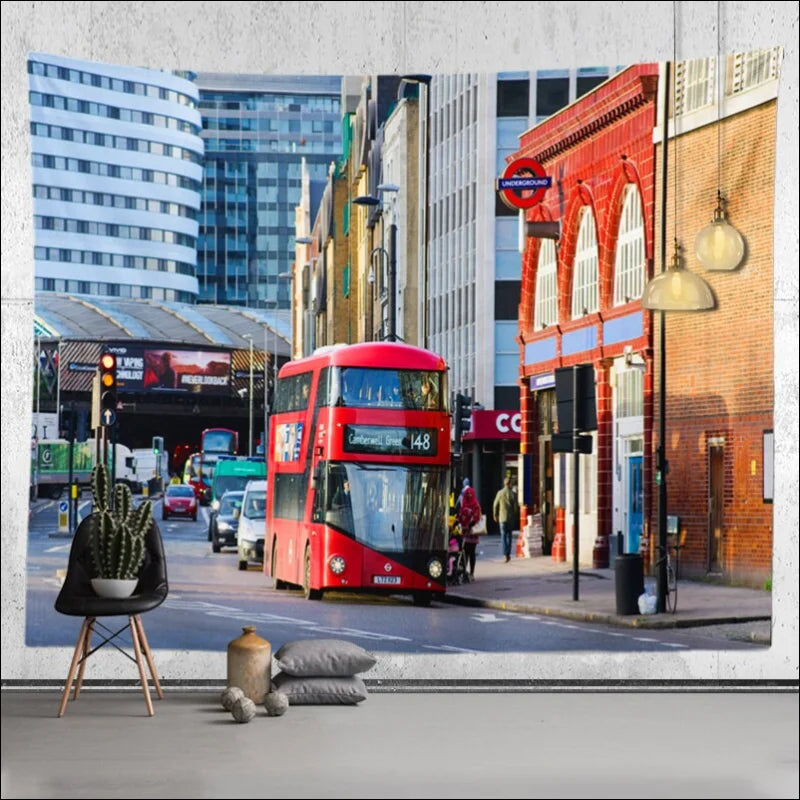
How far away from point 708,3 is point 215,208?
3.47 m

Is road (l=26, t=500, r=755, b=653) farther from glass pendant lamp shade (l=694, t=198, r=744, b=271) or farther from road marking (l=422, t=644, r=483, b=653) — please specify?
glass pendant lamp shade (l=694, t=198, r=744, b=271)

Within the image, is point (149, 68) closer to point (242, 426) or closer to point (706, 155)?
point (242, 426)

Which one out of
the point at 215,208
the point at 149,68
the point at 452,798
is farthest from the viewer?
the point at 215,208

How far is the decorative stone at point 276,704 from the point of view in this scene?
9.91 metres

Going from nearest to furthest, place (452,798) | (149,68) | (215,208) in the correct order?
(452,798) < (149,68) < (215,208)

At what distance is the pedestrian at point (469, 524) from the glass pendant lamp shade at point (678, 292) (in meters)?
1.76

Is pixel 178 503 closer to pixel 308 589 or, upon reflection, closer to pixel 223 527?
pixel 223 527

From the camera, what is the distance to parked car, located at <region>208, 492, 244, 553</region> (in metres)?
11.2

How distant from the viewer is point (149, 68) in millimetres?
10781

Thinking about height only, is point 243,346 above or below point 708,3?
below

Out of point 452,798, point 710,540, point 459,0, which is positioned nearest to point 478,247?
point 459,0

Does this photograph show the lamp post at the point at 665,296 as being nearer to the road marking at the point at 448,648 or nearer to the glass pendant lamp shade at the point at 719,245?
the glass pendant lamp shade at the point at 719,245

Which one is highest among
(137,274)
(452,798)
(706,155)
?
(706,155)

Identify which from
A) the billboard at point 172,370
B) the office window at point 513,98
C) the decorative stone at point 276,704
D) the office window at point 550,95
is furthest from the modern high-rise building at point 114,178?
the decorative stone at point 276,704
